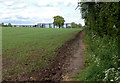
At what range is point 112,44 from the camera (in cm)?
696

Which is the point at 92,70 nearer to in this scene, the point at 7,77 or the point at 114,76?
the point at 114,76

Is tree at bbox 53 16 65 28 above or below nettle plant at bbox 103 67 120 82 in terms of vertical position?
above

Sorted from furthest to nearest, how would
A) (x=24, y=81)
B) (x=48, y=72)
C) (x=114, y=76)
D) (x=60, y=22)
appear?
(x=60, y=22), (x=48, y=72), (x=24, y=81), (x=114, y=76)

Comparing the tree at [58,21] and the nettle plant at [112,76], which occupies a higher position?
the tree at [58,21]

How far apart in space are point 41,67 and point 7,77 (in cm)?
156

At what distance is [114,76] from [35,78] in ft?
9.23

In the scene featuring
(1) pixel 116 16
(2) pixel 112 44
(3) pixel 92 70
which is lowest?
(3) pixel 92 70

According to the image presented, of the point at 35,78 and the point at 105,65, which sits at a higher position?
the point at 105,65

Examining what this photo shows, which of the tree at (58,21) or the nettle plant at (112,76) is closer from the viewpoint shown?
the nettle plant at (112,76)

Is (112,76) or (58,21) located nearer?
(112,76)

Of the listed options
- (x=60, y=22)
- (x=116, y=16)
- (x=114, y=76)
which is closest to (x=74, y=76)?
(x=114, y=76)

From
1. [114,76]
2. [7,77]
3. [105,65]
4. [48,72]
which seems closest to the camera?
[114,76]

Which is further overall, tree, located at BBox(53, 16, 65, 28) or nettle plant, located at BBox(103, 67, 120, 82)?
tree, located at BBox(53, 16, 65, 28)

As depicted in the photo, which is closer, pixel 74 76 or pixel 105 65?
pixel 105 65
